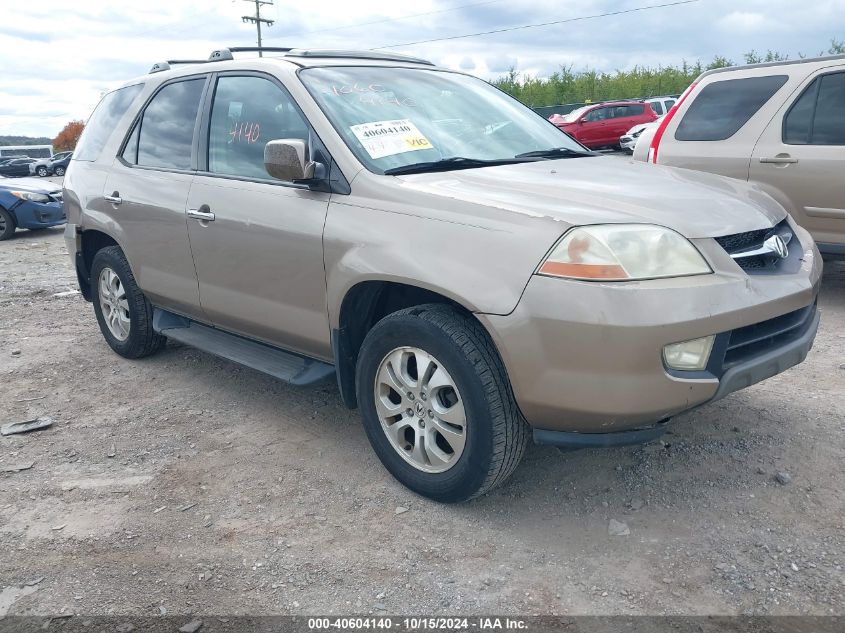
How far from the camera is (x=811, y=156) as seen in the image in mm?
5461

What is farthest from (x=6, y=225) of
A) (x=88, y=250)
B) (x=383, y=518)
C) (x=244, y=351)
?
(x=383, y=518)

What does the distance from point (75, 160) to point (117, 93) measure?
579mm

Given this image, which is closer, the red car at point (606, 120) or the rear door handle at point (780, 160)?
the rear door handle at point (780, 160)

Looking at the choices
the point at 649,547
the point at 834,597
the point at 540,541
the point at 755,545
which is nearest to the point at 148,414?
the point at 540,541

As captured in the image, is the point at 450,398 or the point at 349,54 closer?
the point at 450,398

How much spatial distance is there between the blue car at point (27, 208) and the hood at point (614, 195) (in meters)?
10.4

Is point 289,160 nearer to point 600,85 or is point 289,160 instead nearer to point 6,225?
point 6,225

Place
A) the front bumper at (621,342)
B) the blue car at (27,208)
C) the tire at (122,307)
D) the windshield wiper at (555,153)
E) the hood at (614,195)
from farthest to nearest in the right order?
1. the blue car at (27,208)
2. the tire at (122,307)
3. the windshield wiper at (555,153)
4. the hood at (614,195)
5. the front bumper at (621,342)

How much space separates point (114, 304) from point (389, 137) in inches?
105

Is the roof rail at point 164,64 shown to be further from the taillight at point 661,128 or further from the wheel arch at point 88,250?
the taillight at point 661,128

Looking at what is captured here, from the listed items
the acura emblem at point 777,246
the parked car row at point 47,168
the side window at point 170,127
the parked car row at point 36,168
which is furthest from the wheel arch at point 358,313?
the parked car row at point 47,168

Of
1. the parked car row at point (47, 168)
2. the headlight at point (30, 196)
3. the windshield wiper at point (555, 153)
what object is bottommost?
the parked car row at point (47, 168)

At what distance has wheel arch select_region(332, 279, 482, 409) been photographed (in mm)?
3107

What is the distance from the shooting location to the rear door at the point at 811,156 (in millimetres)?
5383
